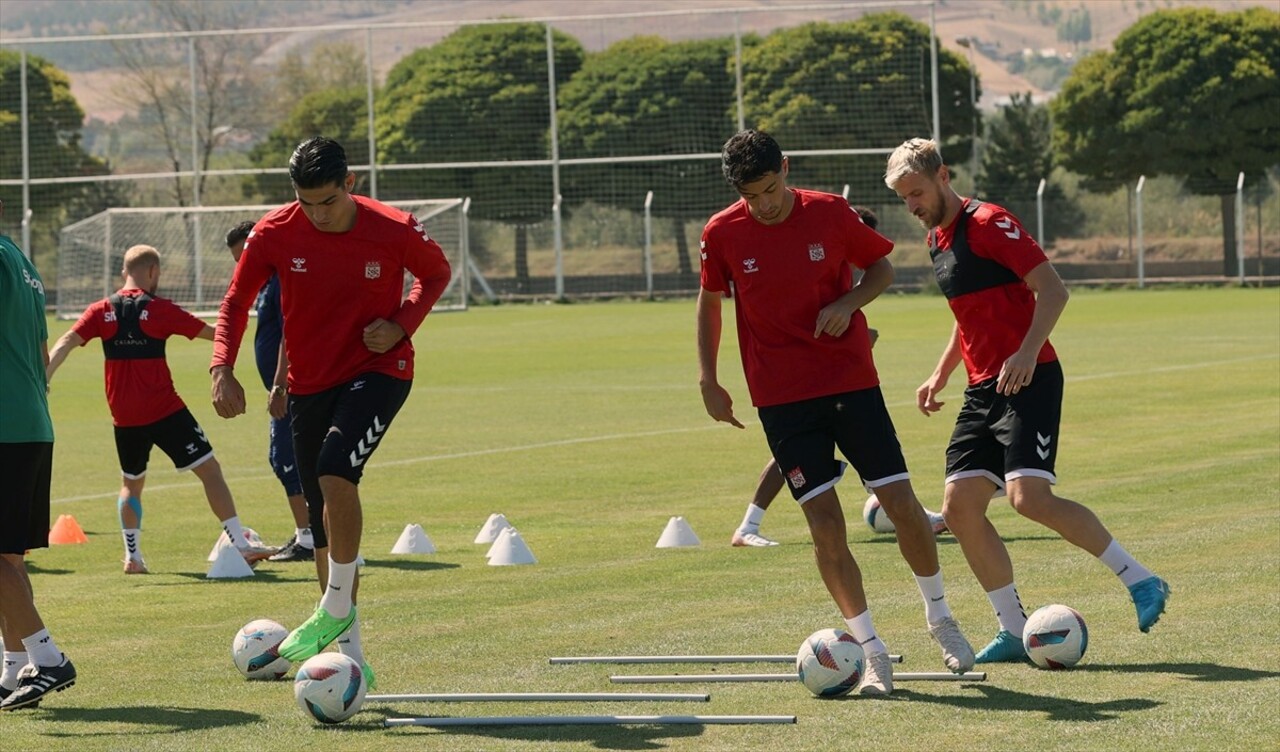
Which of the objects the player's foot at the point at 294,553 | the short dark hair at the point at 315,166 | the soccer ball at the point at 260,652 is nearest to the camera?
the short dark hair at the point at 315,166

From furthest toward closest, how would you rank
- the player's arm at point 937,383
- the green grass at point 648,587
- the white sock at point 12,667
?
the player's arm at point 937,383
the white sock at point 12,667
the green grass at point 648,587

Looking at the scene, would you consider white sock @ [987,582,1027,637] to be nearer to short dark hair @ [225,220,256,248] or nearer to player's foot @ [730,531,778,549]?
player's foot @ [730,531,778,549]

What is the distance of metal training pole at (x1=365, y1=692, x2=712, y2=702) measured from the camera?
7902mm

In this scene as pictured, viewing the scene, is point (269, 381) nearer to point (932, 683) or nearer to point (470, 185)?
point (932, 683)

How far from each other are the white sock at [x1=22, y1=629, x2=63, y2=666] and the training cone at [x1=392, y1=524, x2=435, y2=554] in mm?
4863

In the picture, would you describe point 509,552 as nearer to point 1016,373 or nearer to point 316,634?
point 316,634

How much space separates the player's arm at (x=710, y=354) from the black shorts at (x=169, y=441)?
5.57 m

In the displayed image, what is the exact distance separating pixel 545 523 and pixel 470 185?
47532mm

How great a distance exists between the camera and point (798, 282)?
8258 millimetres

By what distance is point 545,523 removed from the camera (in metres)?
14.8

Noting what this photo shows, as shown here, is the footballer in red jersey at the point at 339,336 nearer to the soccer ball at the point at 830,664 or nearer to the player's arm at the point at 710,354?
the player's arm at the point at 710,354

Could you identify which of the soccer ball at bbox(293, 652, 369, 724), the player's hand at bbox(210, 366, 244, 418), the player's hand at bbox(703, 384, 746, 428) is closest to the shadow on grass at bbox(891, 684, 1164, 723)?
the player's hand at bbox(703, 384, 746, 428)

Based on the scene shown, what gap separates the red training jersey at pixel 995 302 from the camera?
853 centimetres

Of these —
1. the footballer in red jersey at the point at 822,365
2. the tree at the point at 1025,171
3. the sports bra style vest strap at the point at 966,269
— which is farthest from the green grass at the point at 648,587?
the tree at the point at 1025,171
